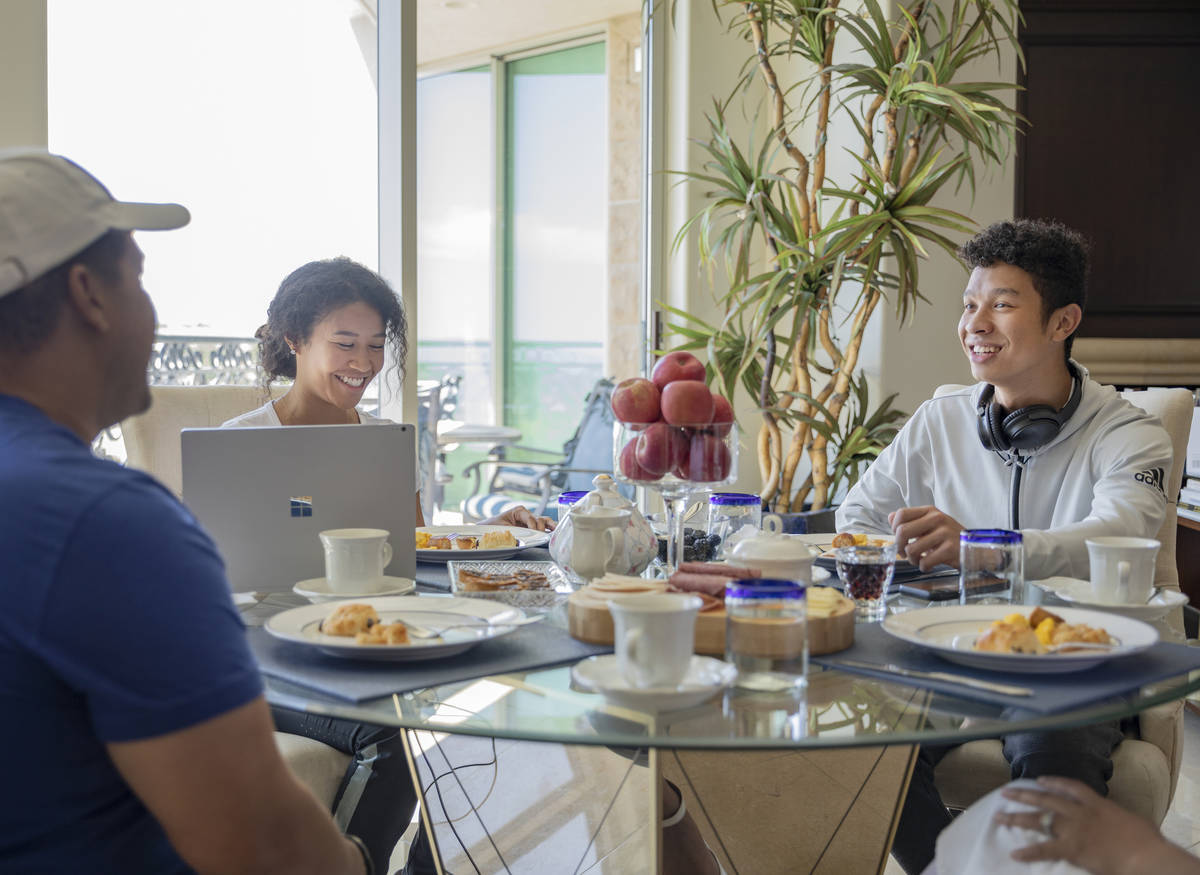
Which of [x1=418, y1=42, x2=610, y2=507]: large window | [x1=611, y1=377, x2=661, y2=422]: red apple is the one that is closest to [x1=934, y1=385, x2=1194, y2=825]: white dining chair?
[x1=611, y1=377, x2=661, y2=422]: red apple

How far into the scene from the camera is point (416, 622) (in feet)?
4.23

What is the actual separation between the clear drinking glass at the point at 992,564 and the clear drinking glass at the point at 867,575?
0.10 meters

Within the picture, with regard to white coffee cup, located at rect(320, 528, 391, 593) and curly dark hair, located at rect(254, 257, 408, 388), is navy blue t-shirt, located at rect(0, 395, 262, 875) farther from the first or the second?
curly dark hair, located at rect(254, 257, 408, 388)

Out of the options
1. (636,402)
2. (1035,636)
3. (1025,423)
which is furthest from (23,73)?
(1035,636)

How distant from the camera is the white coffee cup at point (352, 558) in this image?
144cm

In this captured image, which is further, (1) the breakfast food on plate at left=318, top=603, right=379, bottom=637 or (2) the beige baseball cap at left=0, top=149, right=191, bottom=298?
(1) the breakfast food on plate at left=318, top=603, right=379, bottom=637

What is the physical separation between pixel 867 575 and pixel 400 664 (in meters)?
0.62

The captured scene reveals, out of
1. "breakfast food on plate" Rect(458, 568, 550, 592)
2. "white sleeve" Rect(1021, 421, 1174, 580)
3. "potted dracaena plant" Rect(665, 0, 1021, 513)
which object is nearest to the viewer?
"breakfast food on plate" Rect(458, 568, 550, 592)

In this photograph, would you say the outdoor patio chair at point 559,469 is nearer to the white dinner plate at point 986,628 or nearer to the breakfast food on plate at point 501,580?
the breakfast food on plate at point 501,580

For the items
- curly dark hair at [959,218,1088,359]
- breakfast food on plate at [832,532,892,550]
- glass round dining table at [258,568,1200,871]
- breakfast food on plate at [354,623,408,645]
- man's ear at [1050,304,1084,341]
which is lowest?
glass round dining table at [258,568,1200,871]

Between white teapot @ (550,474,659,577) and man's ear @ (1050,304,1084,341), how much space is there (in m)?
1.02

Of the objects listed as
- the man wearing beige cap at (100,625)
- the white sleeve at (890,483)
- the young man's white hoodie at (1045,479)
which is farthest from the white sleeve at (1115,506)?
the man wearing beige cap at (100,625)

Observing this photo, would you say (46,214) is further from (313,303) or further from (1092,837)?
(313,303)

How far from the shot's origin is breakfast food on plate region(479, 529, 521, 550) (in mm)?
1871
